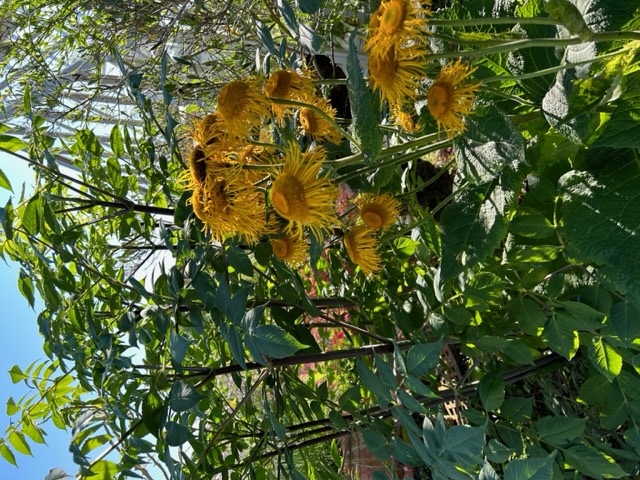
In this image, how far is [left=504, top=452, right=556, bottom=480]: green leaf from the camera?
0.47 m

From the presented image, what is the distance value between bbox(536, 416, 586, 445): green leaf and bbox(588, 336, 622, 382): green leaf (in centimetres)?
6

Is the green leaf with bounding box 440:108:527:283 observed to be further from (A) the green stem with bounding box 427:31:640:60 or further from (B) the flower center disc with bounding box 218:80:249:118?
(B) the flower center disc with bounding box 218:80:249:118

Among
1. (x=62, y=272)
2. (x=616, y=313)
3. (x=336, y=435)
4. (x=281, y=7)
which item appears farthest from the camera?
(x=336, y=435)

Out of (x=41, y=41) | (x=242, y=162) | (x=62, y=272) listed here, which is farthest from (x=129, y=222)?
(x=41, y=41)

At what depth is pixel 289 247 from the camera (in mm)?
585

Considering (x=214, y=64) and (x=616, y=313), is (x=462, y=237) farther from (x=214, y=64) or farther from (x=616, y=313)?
(x=214, y=64)

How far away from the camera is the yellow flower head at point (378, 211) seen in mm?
639

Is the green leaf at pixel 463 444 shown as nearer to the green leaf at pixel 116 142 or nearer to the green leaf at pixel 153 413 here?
the green leaf at pixel 153 413

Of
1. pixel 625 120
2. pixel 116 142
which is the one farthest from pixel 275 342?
pixel 116 142

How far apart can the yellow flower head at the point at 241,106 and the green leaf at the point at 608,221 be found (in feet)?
0.93

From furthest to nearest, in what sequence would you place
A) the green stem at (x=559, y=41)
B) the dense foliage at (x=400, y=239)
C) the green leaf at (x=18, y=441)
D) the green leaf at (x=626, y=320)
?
the green leaf at (x=18, y=441) → the green leaf at (x=626, y=320) → the dense foliage at (x=400, y=239) → the green stem at (x=559, y=41)

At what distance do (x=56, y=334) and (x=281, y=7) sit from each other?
0.44 m

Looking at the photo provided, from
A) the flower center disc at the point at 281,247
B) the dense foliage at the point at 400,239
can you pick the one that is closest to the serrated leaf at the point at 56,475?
the dense foliage at the point at 400,239

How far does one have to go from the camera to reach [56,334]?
2.20 ft
